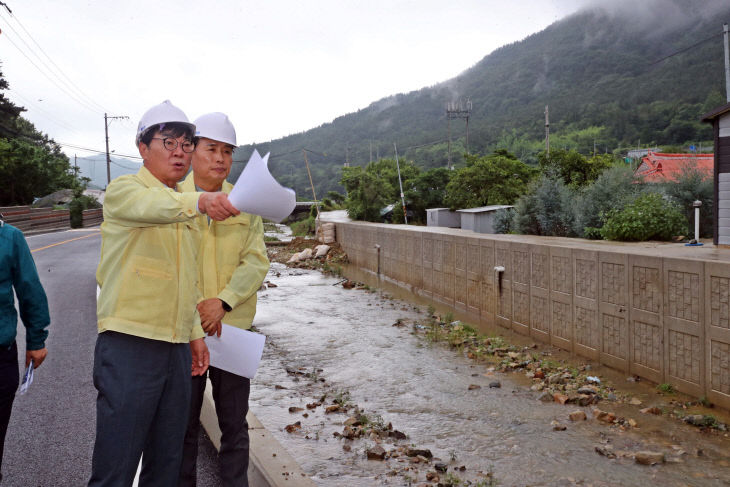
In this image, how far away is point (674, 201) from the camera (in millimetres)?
15109

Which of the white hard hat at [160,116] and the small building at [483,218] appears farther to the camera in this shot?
the small building at [483,218]

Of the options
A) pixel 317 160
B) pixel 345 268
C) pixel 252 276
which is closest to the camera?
pixel 252 276

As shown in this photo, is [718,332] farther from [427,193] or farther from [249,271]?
[427,193]

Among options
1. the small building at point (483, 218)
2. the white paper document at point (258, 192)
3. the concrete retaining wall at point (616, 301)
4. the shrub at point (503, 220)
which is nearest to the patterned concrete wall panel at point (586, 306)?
the concrete retaining wall at point (616, 301)

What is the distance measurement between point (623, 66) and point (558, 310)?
175600 mm

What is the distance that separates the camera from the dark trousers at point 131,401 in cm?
250

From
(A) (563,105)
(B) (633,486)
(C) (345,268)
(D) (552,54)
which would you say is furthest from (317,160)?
(B) (633,486)

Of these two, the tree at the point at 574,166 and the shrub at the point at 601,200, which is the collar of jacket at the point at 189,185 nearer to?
A: the shrub at the point at 601,200

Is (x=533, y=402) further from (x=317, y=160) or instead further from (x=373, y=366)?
(x=317, y=160)

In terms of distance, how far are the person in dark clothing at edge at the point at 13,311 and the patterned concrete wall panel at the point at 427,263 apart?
538 inches

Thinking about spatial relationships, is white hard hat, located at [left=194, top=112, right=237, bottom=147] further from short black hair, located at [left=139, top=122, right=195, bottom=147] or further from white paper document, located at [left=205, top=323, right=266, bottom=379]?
white paper document, located at [left=205, top=323, right=266, bottom=379]

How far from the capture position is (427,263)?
1720 centimetres

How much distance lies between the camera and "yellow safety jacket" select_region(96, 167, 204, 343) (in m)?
2.47

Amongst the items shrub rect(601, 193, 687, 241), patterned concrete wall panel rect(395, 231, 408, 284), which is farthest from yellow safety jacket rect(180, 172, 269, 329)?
patterned concrete wall panel rect(395, 231, 408, 284)
